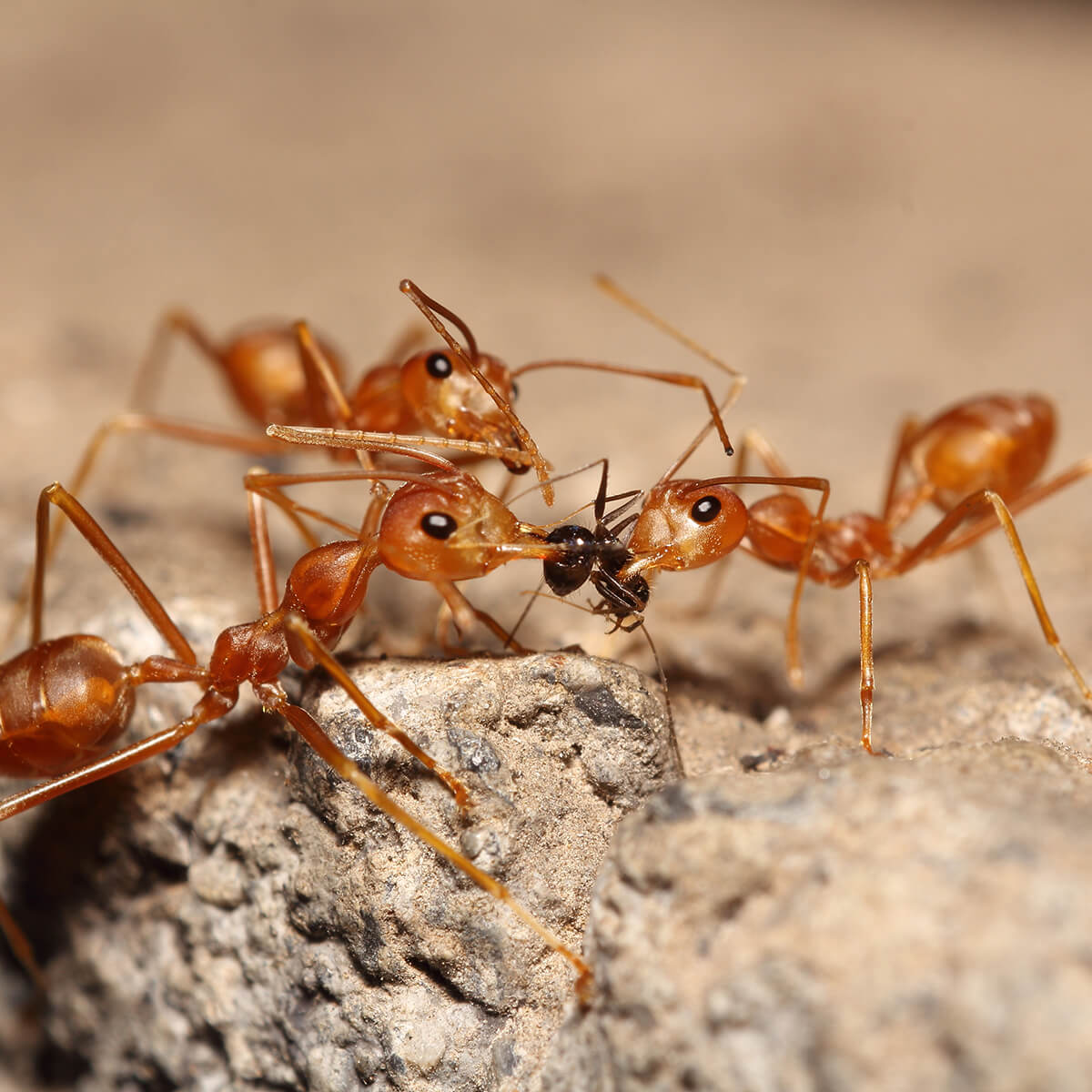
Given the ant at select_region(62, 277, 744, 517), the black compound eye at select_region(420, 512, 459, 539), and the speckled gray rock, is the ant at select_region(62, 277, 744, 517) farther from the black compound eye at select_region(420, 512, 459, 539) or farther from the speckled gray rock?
the speckled gray rock

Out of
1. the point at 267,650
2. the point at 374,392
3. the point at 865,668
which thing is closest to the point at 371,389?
the point at 374,392

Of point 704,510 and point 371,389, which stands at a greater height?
point 371,389

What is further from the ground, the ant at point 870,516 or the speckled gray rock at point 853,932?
the ant at point 870,516

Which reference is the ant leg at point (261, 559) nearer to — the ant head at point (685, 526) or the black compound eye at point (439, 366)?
the black compound eye at point (439, 366)

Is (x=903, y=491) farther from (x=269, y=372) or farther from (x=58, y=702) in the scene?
(x=58, y=702)

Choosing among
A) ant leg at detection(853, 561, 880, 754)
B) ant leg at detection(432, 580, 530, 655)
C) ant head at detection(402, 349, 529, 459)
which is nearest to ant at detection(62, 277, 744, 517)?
ant head at detection(402, 349, 529, 459)

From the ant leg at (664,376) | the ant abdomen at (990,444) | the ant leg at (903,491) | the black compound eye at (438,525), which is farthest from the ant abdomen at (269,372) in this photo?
the ant abdomen at (990,444)
